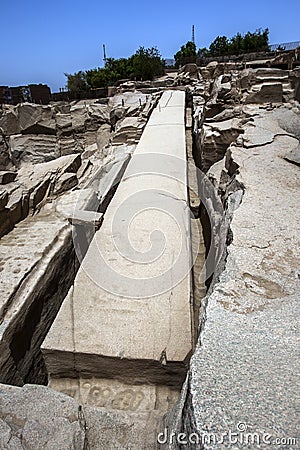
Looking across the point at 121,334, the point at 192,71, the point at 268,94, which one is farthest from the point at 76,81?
the point at 121,334

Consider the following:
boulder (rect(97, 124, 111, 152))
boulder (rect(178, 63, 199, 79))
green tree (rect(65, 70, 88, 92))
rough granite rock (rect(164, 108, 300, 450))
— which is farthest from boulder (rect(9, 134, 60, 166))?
green tree (rect(65, 70, 88, 92))

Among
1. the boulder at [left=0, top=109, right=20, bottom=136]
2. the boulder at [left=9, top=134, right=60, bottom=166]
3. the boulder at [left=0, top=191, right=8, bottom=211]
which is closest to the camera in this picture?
the boulder at [left=0, top=191, right=8, bottom=211]

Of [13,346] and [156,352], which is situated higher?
[156,352]

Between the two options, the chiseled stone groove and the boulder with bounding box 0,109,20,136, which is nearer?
the chiseled stone groove

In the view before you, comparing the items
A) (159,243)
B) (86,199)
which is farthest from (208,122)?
(159,243)

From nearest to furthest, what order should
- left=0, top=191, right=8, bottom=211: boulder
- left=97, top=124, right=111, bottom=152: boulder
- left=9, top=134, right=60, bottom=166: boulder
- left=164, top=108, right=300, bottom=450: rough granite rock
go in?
left=164, top=108, right=300, bottom=450: rough granite rock
left=0, top=191, right=8, bottom=211: boulder
left=97, top=124, right=111, bottom=152: boulder
left=9, top=134, right=60, bottom=166: boulder

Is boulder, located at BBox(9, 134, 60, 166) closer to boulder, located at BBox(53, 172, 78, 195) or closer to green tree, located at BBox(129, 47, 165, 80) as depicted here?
boulder, located at BBox(53, 172, 78, 195)

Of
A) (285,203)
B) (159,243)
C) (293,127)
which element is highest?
(293,127)

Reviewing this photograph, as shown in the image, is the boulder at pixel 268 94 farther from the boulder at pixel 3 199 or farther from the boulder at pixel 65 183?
the boulder at pixel 3 199

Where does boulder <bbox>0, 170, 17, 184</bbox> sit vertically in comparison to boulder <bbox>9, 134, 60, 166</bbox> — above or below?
above

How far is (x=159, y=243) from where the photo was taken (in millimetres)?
2635

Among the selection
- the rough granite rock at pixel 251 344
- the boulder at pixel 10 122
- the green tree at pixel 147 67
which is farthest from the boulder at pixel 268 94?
the green tree at pixel 147 67

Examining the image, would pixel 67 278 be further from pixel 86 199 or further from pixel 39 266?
pixel 86 199

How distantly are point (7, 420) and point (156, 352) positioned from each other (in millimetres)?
A: 800
